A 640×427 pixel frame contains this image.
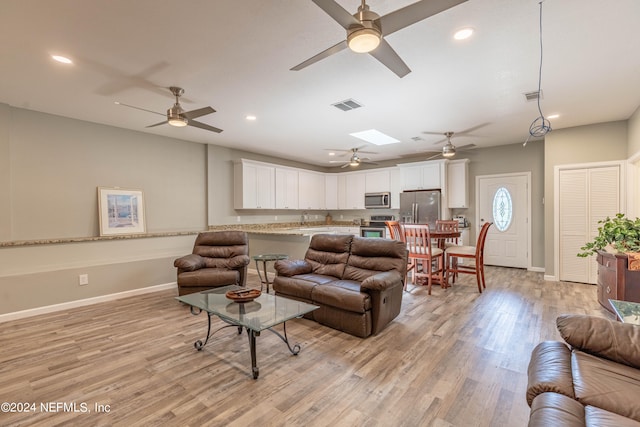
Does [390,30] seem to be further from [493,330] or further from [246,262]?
A: [246,262]

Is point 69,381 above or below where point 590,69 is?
below

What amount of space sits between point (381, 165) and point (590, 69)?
16.9 feet

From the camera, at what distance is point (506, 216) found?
6.34 metres

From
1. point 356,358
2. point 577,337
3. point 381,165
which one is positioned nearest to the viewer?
point 577,337

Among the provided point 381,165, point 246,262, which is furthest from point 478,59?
point 381,165

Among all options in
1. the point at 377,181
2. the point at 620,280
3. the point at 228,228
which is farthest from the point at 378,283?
the point at 377,181

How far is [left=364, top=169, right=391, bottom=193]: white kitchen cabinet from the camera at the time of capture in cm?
756

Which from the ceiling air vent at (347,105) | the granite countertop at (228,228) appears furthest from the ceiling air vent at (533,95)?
the granite countertop at (228,228)

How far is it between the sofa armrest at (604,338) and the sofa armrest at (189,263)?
4.14m

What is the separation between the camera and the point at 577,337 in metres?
1.60

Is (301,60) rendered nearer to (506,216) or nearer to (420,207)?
(420,207)

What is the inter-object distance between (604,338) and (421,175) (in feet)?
18.5

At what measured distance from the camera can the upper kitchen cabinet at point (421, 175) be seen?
262 inches

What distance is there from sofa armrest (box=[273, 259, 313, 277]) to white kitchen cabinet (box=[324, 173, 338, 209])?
4546mm
